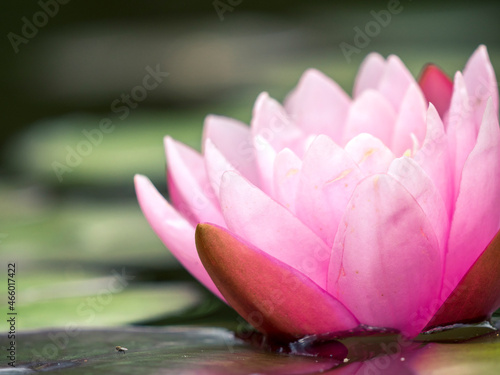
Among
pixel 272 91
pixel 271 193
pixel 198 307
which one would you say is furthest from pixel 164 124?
pixel 271 193

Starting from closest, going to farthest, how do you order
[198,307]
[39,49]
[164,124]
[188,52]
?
1. [198,307]
2. [164,124]
3. [188,52]
4. [39,49]

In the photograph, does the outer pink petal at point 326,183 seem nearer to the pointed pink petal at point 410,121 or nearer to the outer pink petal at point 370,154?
the outer pink petal at point 370,154

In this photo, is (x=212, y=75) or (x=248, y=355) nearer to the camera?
(x=248, y=355)

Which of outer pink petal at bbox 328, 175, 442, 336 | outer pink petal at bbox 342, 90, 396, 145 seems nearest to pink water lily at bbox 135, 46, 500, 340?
outer pink petal at bbox 328, 175, 442, 336

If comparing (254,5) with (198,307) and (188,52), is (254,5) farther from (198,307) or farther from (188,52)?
(198,307)

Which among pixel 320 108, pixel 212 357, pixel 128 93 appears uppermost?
pixel 128 93

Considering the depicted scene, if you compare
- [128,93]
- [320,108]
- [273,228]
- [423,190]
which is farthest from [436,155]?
[128,93]

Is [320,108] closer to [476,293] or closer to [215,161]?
[215,161]

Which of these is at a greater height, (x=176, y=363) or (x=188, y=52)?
(x=188, y=52)
